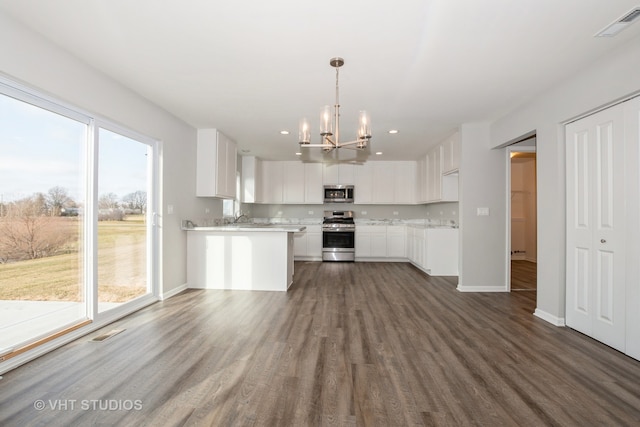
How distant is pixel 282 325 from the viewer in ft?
9.96

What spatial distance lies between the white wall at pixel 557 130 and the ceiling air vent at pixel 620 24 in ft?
0.44

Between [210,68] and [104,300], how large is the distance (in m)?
2.47

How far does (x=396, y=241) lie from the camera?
22.9 feet

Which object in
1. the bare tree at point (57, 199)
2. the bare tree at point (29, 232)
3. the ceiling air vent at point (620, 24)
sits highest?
the ceiling air vent at point (620, 24)

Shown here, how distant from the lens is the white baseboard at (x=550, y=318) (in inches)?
122

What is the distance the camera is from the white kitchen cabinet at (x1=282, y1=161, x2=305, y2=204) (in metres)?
7.29

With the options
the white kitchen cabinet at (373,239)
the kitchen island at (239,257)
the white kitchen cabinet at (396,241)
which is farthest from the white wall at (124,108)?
the white kitchen cabinet at (396,241)

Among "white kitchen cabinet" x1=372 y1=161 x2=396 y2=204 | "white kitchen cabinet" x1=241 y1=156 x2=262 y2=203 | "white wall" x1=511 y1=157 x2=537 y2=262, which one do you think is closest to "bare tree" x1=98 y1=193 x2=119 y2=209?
"white kitchen cabinet" x1=241 y1=156 x2=262 y2=203

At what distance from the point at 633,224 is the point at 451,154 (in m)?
2.70

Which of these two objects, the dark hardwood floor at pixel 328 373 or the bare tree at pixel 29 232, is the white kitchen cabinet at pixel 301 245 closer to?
the dark hardwood floor at pixel 328 373

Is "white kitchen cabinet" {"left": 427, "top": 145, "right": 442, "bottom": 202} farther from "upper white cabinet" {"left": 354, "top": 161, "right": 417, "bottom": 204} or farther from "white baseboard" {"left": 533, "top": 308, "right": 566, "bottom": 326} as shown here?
"white baseboard" {"left": 533, "top": 308, "right": 566, "bottom": 326}

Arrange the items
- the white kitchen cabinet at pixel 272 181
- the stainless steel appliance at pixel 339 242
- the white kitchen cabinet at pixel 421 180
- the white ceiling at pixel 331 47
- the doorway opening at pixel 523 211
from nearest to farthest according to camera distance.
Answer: the white ceiling at pixel 331 47
the white kitchen cabinet at pixel 421 180
the stainless steel appliance at pixel 339 242
the doorway opening at pixel 523 211
the white kitchen cabinet at pixel 272 181

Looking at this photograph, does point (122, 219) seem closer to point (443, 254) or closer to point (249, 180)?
point (249, 180)

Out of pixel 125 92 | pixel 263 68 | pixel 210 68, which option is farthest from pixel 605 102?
pixel 125 92
